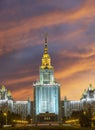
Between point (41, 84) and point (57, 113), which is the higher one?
point (41, 84)

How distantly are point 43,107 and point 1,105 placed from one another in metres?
18.6

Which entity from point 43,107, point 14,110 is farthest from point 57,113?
point 14,110

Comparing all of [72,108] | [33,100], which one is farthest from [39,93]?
[72,108]

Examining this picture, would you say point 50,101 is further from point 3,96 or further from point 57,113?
point 3,96

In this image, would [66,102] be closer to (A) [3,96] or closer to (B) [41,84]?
(B) [41,84]

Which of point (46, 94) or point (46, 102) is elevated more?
point (46, 94)

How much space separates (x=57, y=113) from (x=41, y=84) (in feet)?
51.8

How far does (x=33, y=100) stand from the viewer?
196000mm

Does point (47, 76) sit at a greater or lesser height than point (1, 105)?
greater

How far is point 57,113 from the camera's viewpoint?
189875 mm

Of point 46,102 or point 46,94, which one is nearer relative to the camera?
point 46,102

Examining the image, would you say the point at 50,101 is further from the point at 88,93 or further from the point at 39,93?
the point at 88,93

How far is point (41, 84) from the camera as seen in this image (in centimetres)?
19725

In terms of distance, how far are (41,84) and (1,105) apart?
19937 millimetres
